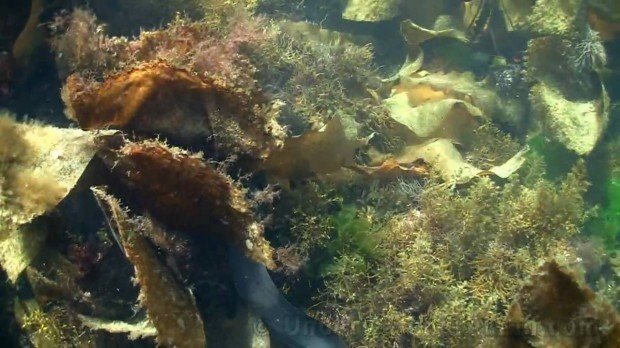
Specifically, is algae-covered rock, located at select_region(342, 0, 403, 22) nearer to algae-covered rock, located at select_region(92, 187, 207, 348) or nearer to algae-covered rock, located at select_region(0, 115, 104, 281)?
algae-covered rock, located at select_region(0, 115, 104, 281)

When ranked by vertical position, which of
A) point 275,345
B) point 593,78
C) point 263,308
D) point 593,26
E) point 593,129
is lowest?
point 275,345

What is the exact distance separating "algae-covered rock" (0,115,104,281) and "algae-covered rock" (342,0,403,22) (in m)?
4.79

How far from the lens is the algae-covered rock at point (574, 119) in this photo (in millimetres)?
5418

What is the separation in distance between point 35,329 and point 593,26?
22.3 ft

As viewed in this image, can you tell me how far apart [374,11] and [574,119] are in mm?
3113

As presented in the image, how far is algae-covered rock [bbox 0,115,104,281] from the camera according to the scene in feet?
9.55

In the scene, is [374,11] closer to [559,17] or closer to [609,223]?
[559,17]

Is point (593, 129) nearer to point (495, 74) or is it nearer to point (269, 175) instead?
point (495, 74)

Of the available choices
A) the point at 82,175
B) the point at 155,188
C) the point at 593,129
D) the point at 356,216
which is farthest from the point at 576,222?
the point at 82,175

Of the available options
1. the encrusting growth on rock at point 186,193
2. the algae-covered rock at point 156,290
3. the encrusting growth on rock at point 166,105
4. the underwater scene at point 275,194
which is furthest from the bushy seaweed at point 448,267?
the encrusting growth on rock at point 166,105

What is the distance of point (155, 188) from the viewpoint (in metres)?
3.06

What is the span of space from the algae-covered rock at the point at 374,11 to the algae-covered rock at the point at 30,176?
479 cm

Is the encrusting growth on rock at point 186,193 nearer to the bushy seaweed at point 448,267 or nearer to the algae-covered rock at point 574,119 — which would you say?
the bushy seaweed at point 448,267

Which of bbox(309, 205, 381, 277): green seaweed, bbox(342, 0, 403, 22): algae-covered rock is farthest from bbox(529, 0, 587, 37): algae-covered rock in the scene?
bbox(309, 205, 381, 277): green seaweed
